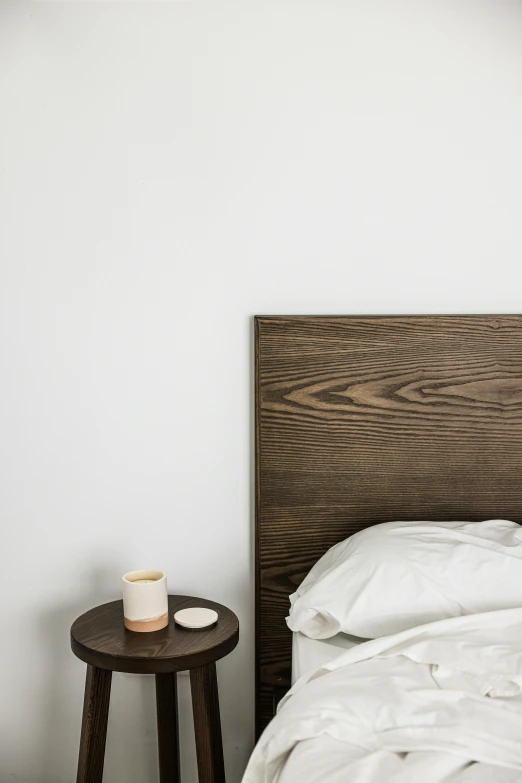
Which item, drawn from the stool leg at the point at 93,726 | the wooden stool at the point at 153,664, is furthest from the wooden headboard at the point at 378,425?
the stool leg at the point at 93,726

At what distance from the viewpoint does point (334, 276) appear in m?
1.72

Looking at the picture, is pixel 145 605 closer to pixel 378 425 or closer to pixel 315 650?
pixel 315 650

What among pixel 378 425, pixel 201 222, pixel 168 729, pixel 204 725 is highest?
pixel 201 222

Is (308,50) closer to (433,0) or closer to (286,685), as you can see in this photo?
(433,0)

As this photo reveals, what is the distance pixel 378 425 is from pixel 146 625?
720mm

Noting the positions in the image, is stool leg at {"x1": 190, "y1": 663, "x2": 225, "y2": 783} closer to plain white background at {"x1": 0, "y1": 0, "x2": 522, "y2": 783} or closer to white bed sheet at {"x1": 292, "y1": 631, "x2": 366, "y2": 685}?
white bed sheet at {"x1": 292, "y1": 631, "x2": 366, "y2": 685}

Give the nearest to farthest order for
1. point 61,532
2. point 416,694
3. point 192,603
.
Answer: point 416,694, point 192,603, point 61,532

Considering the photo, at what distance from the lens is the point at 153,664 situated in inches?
53.2

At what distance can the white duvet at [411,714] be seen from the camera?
88cm

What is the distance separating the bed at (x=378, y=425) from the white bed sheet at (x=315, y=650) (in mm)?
311

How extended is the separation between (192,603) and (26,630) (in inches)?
19.6

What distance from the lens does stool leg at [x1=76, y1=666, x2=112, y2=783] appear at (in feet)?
4.73

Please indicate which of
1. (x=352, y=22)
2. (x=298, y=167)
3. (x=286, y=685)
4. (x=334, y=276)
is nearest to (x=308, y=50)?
(x=352, y=22)

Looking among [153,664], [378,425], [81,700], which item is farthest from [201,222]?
[81,700]
